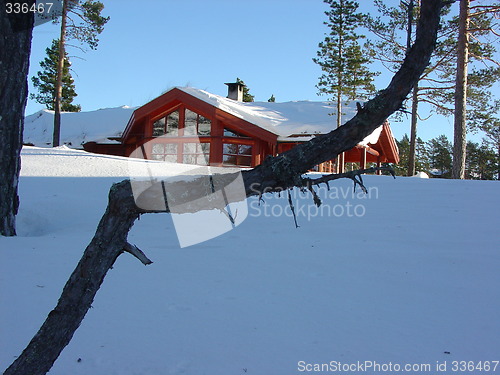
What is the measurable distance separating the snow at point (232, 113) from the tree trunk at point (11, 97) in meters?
14.7

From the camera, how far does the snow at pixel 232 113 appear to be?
2028 centimetres

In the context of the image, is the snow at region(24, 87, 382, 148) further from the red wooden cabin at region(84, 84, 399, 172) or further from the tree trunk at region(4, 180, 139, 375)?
the tree trunk at region(4, 180, 139, 375)

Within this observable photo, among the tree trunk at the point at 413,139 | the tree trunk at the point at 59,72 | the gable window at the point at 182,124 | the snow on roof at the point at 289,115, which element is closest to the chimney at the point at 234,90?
the snow on roof at the point at 289,115

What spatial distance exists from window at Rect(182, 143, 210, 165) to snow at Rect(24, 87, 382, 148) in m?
2.45

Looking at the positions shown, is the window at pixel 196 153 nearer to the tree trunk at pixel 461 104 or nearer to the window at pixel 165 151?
the window at pixel 165 151

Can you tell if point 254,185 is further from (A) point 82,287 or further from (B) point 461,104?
(B) point 461,104

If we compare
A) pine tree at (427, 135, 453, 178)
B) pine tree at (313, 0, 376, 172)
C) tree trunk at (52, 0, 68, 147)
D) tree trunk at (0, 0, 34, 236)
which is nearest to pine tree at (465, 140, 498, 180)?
pine tree at (427, 135, 453, 178)

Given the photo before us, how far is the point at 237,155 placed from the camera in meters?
20.8

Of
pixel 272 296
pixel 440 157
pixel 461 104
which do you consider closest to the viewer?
pixel 272 296

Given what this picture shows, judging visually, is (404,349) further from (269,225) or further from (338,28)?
(338,28)

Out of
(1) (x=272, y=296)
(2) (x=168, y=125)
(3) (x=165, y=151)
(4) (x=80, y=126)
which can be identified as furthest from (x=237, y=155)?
(1) (x=272, y=296)

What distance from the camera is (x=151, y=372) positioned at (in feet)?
8.18

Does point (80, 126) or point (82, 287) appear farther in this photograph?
point (80, 126)

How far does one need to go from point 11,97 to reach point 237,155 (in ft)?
51.5
